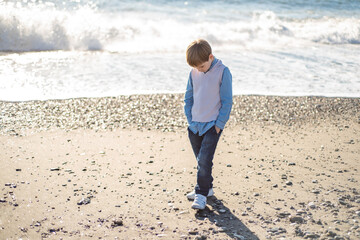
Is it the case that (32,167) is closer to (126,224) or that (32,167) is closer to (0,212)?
(0,212)

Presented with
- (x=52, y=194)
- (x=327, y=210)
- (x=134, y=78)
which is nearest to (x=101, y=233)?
(x=52, y=194)

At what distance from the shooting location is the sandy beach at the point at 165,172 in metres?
3.69

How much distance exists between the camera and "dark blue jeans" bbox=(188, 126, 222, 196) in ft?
12.9

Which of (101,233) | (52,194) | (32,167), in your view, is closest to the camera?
(101,233)

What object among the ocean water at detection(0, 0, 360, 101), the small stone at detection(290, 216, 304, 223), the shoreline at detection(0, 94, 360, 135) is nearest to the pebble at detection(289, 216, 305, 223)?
the small stone at detection(290, 216, 304, 223)

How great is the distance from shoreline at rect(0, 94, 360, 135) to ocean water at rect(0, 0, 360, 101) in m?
0.51

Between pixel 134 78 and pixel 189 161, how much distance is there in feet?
13.6

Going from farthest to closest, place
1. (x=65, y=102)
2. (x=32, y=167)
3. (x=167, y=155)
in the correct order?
(x=65, y=102), (x=167, y=155), (x=32, y=167)

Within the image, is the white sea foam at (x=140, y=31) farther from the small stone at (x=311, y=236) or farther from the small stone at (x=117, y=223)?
the small stone at (x=311, y=236)

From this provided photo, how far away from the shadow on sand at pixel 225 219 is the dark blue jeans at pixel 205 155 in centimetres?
18

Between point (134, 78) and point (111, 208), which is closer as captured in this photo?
point (111, 208)

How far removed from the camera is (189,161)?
5109 millimetres

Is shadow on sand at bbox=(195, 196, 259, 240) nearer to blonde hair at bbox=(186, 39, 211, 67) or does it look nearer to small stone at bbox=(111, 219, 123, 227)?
small stone at bbox=(111, 219, 123, 227)

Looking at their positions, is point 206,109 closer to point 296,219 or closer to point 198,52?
point 198,52
